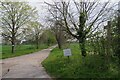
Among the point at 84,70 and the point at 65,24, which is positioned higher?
the point at 65,24

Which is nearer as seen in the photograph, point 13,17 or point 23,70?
point 23,70

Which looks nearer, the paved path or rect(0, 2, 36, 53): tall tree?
the paved path

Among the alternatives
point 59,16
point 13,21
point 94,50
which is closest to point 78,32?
point 59,16

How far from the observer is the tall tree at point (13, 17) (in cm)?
4378

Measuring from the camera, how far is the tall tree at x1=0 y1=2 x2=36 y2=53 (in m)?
43.8

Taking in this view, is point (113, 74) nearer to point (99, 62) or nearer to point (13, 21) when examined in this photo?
point (99, 62)

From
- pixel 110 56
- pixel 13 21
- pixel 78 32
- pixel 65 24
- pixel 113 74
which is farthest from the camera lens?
pixel 13 21

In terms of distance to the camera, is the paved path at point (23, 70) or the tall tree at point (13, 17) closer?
the paved path at point (23, 70)

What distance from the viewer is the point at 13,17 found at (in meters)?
43.9

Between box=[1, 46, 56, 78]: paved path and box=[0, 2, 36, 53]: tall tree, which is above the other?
box=[0, 2, 36, 53]: tall tree

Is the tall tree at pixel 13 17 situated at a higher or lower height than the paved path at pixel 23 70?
higher

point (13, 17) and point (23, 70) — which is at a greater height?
point (13, 17)

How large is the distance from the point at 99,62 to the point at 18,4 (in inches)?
1384

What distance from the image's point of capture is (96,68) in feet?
38.1
